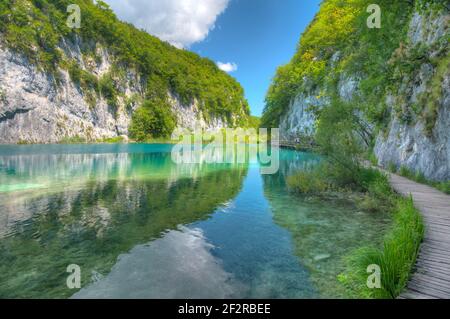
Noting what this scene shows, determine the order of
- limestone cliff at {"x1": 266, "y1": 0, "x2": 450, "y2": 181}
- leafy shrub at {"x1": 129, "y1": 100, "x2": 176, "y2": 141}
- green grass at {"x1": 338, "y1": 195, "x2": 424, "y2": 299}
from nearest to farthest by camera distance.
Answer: green grass at {"x1": 338, "y1": 195, "x2": 424, "y2": 299}
limestone cliff at {"x1": 266, "y1": 0, "x2": 450, "y2": 181}
leafy shrub at {"x1": 129, "y1": 100, "x2": 176, "y2": 141}

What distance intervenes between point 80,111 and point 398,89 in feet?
278

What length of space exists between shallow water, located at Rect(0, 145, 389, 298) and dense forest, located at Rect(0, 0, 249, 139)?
7310cm

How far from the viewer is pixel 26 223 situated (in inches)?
437

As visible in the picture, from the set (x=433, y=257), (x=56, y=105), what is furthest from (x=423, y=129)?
(x=56, y=105)

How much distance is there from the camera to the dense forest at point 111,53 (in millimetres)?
71500

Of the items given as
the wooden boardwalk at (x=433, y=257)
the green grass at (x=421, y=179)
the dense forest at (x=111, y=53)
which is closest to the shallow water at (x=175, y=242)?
the wooden boardwalk at (x=433, y=257)

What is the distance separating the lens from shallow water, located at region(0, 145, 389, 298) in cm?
673

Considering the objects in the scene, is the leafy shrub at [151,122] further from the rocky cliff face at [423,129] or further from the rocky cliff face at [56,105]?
the rocky cliff face at [423,129]

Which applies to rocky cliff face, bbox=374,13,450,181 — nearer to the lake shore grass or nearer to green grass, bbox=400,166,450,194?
green grass, bbox=400,166,450,194

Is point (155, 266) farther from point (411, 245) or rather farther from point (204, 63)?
point (204, 63)

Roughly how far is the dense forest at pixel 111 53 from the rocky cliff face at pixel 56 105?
2.09 m

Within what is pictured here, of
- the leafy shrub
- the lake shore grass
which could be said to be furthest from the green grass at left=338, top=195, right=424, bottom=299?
the leafy shrub

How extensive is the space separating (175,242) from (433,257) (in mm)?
7162
